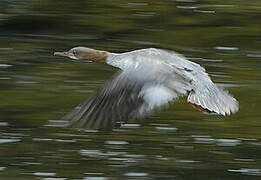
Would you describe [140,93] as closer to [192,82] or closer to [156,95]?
[156,95]

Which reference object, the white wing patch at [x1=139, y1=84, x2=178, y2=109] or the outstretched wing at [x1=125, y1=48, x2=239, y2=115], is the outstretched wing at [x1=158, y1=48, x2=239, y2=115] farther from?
the white wing patch at [x1=139, y1=84, x2=178, y2=109]

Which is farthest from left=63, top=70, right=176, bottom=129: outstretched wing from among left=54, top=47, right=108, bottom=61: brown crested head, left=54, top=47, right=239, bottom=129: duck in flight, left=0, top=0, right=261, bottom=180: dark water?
left=54, top=47, right=108, bottom=61: brown crested head

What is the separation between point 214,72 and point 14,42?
3.05 metres

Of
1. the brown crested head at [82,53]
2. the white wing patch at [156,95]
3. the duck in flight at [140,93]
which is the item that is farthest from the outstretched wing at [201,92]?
the brown crested head at [82,53]

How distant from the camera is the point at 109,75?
14.7m

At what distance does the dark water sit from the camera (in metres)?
11.0

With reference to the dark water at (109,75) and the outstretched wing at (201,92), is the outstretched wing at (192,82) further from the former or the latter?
the dark water at (109,75)

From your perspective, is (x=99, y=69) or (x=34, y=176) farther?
(x=99, y=69)

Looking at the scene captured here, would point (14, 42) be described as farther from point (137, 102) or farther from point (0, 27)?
point (137, 102)

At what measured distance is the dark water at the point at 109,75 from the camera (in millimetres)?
11008

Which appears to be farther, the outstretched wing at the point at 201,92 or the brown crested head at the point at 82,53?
the brown crested head at the point at 82,53

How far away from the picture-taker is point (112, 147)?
11641mm

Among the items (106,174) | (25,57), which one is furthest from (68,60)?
(106,174)

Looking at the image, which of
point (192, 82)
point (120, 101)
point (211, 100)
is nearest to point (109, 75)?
point (211, 100)
